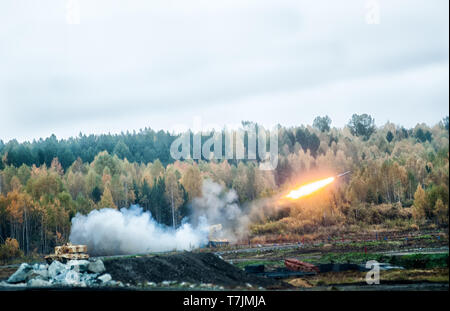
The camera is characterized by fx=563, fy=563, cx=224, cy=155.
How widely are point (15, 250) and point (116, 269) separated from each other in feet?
97.0

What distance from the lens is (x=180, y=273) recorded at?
109 feet

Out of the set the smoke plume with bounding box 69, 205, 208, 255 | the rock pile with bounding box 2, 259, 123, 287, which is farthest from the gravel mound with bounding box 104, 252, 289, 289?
the smoke plume with bounding box 69, 205, 208, 255

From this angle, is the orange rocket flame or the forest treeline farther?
the orange rocket flame

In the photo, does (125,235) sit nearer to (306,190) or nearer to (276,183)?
(306,190)

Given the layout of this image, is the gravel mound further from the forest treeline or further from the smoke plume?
the smoke plume

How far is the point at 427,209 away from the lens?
5906cm

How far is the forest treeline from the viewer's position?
2468 inches

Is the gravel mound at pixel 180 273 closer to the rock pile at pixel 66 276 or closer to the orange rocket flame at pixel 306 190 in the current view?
the rock pile at pixel 66 276

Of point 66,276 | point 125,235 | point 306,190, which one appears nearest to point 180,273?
point 66,276

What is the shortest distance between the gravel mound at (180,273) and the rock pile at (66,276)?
72cm

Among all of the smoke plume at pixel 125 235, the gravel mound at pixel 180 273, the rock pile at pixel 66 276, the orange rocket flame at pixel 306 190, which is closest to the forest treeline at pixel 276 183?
the orange rocket flame at pixel 306 190

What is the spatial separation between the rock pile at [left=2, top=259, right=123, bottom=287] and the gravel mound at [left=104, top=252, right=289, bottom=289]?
2.37 feet

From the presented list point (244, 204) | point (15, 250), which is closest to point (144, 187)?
point (244, 204)
